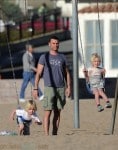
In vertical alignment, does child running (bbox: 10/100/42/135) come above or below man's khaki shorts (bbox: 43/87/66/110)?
below

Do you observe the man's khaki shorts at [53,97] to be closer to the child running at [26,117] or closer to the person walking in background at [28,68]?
the child running at [26,117]

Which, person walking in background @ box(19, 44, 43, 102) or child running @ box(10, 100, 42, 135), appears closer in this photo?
child running @ box(10, 100, 42, 135)

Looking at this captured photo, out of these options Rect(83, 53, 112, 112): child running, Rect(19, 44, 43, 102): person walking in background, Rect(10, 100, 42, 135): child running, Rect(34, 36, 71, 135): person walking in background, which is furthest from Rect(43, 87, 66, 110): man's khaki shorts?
Rect(19, 44, 43, 102): person walking in background

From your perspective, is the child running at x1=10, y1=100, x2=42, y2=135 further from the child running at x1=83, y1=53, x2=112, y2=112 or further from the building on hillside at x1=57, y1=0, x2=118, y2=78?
the building on hillside at x1=57, y1=0, x2=118, y2=78

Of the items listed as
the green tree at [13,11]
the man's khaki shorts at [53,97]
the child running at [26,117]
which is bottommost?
the green tree at [13,11]

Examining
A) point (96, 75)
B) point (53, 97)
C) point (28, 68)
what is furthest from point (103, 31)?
point (53, 97)

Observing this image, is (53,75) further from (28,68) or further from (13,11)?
(13,11)

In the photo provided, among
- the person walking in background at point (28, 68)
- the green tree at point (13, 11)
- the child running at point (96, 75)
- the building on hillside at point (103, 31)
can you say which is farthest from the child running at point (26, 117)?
the green tree at point (13, 11)

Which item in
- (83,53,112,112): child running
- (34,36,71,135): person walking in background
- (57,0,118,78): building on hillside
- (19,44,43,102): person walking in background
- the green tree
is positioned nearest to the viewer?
(34,36,71,135): person walking in background

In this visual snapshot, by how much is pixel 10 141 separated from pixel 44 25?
116 feet

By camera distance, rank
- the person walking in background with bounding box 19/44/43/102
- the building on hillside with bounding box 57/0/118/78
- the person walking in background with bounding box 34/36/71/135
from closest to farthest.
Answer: the person walking in background with bounding box 34/36/71/135, the person walking in background with bounding box 19/44/43/102, the building on hillside with bounding box 57/0/118/78

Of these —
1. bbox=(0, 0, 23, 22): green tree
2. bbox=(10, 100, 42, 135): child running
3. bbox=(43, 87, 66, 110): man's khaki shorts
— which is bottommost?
bbox=(0, 0, 23, 22): green tree

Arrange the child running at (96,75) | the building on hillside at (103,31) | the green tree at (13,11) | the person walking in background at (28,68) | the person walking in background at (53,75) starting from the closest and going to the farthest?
the person walking in background at (53,75) → the child running at (96,75) → the person walking in background at (28,68) → the building on hillside at (103,31) → the green tree at (13,11)

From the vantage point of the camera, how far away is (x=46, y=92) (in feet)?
41.5
